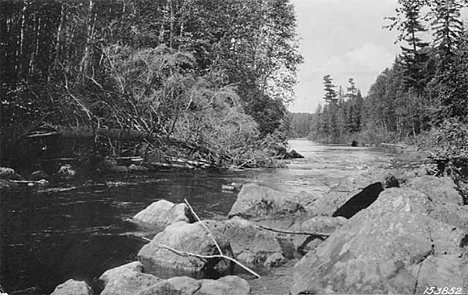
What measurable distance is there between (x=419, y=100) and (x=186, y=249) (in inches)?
1563

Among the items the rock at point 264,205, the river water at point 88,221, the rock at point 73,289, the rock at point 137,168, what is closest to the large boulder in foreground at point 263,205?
the rock at point 264,205

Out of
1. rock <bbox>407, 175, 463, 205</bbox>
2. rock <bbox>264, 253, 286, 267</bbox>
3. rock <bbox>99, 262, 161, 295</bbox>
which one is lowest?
rock <bbox>264, 253, 286, 267</bbox>

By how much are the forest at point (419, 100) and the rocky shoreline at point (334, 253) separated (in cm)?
256

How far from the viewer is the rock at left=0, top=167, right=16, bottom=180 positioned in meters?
11.7

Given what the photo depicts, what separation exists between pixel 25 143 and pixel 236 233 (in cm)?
986

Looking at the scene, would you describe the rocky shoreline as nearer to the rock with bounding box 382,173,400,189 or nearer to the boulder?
the boulder

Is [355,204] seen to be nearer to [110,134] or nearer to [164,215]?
[164,215]

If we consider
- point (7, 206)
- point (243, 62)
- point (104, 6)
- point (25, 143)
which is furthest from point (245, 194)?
point (243, 62)

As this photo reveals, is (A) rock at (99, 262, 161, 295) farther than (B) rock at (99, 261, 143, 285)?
No

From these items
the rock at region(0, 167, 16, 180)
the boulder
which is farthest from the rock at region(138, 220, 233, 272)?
the rock at region(0, 167, 16, 180)

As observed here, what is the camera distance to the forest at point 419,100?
913 cm

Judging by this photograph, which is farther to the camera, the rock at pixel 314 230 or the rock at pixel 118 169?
the rock at pixel 118 169

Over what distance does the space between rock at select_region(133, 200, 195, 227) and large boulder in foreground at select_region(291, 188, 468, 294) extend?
361cm

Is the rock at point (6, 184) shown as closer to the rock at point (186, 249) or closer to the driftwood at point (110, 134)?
the driftwood at point (110, 134)
